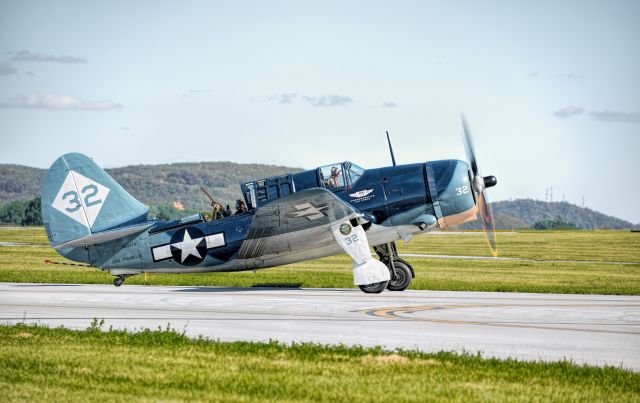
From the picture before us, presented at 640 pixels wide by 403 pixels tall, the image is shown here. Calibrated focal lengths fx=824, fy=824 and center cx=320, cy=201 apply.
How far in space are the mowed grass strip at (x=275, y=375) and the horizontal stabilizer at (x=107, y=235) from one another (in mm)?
10090

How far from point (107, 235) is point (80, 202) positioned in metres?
1.42

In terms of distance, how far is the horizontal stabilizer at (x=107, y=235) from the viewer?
23672 millimetres

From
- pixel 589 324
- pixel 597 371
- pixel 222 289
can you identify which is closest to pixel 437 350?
pixel 597 371

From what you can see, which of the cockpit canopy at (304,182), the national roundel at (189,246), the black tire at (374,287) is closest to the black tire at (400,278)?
the black tire at (374,287)

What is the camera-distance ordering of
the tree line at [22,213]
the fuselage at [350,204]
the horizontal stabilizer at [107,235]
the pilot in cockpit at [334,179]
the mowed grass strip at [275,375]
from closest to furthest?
the mowed grass strip at [275,375] → the fuselage at [350,204] → the pilot in cockpit at [334,179] → the horizontal stabilizer at [107,235] → the tree line at [22,213]

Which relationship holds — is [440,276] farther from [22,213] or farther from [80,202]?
[22,213]

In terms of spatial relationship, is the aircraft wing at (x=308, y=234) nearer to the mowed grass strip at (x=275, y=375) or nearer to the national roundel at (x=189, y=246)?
the national roundel at (x=189, y=246)

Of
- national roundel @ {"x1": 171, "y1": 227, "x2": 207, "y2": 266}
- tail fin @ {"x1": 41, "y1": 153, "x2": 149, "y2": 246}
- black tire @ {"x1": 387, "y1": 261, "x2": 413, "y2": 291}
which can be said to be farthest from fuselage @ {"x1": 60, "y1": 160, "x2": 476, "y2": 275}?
tail fin @ {"x1": 41, "y1": 153, "x2": 149, "y2": 246}

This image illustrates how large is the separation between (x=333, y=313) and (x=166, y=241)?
285 inches

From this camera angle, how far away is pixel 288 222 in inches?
877

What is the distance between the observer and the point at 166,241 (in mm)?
23594

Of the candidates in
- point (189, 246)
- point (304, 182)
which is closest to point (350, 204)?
point (304, 182)

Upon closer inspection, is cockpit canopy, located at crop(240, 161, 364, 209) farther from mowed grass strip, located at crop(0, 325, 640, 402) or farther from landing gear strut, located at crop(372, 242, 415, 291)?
mowed grass strip, located at crop(0, 325, 640, 402)

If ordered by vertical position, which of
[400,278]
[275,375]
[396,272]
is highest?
[275,375]
